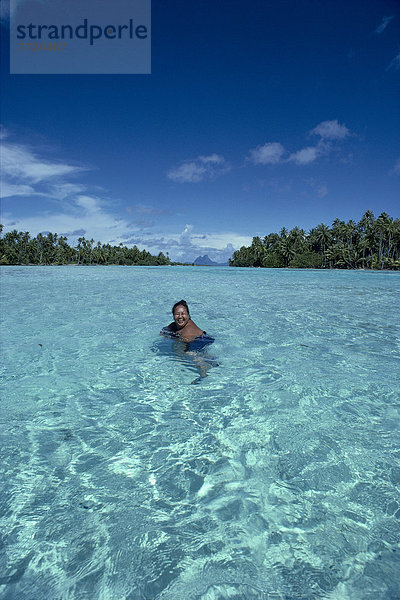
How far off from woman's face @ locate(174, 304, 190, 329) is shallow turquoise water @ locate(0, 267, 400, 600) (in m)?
0.69

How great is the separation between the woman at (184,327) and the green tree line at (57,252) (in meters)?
100

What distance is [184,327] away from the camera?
255 inches

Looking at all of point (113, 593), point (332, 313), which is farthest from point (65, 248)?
point (113, 593)

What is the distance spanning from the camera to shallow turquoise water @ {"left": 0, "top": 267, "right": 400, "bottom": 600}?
6.45ft

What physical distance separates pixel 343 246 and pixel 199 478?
270 ft

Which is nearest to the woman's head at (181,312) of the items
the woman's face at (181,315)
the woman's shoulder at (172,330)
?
the woman's face at (181,315)

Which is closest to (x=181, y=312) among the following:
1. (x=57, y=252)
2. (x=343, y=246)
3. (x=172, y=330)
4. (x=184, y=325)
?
(x=184, y=325)

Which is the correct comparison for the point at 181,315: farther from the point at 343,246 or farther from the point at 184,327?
the point at 343,246

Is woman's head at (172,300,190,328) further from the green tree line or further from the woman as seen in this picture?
the green tree line

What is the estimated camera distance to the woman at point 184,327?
6.13 m

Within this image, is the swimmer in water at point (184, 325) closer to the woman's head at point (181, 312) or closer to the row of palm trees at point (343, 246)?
the woman's head at point (181, 312)

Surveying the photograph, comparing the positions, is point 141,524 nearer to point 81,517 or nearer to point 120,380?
point 81,517

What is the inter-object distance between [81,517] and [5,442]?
4.79ft

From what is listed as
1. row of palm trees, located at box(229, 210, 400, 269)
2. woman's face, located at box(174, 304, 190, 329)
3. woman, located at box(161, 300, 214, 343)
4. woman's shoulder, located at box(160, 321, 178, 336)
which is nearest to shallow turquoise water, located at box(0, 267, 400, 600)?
woman, located at box(161, 300, 214, 343)
